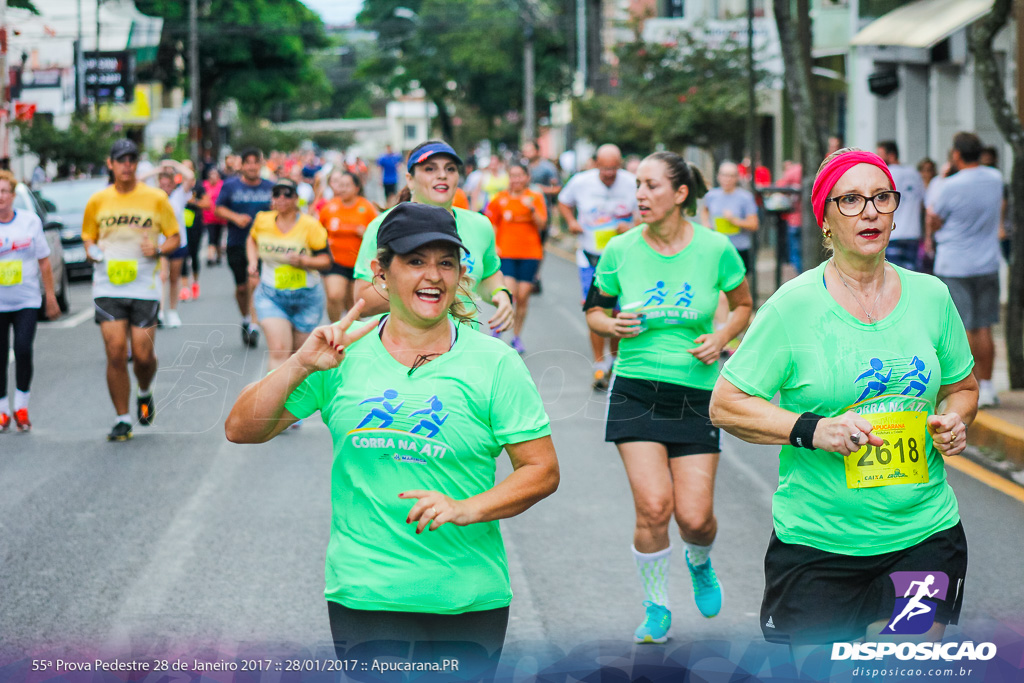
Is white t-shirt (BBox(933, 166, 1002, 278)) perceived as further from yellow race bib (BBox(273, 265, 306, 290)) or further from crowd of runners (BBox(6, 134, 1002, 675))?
crowd of runners (BBox(6, 134, 1002, 675))

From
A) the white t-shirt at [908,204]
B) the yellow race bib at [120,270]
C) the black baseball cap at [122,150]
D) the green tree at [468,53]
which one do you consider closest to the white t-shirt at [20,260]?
the yellow race bib at [120,270]

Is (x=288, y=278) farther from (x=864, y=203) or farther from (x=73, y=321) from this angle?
(x=73, y=321)

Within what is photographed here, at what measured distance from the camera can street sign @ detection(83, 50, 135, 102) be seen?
3738 cm

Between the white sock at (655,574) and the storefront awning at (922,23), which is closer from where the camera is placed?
the white sock at (655,574)

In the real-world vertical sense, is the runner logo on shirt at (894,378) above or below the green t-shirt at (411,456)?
above

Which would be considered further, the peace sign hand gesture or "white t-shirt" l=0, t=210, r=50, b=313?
"white t-shirt" l=0, t=210, r=50, b=313

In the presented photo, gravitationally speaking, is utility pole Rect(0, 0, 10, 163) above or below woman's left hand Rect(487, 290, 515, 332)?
above

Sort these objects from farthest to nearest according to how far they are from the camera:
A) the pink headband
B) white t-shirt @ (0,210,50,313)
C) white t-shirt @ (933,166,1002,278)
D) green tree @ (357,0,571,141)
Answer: green tree @ (357,0,571,141), white t-shirt @ (933,166,1002,278), white t-shirt @ (0,210,50,313), the pink headband

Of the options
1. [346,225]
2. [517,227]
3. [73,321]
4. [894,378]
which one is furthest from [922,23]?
[894,378]

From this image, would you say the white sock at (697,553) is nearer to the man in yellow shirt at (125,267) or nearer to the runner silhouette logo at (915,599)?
the runner silhouette logo at (915,599)

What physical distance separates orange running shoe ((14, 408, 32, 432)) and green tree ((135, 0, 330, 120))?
1992 inches

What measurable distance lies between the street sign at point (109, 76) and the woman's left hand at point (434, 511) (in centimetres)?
3638

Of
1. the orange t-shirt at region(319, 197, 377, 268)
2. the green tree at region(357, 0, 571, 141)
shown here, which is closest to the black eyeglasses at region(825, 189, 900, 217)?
the orange t-shirt at region(319, 197, 377, 268)

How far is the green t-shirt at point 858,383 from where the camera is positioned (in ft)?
11.3
